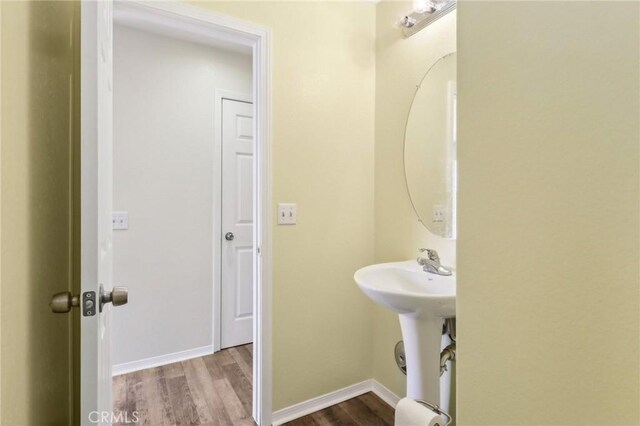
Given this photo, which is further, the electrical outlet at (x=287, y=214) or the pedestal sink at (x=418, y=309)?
the electrical outlet at (x=287, y=214)

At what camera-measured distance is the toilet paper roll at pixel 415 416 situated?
35.3 inches

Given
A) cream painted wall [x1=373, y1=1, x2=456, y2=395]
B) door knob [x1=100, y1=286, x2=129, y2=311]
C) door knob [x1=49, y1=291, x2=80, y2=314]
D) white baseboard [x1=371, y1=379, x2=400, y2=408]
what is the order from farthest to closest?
white baseboard [x1=371, y1=379, x2=400, y2=408], cream painted wall [x1=373, y1=1, x2=456, y2=395], door knob [x1=100, y1=286, x2=129, y2=311], door knob [x1=49, y1=291, x2=80, y2=314]

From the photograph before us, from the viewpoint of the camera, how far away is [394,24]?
177 cm

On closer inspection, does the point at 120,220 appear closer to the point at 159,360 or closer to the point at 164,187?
the point at 164,187

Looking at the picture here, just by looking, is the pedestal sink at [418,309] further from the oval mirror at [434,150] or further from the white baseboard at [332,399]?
the white baseboard at [332,399]

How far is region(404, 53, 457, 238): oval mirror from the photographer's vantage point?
153 cm

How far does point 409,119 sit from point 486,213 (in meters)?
1.28

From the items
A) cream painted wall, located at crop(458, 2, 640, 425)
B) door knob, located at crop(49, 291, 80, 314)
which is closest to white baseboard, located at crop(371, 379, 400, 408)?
cream painted wall, located at crop(458, 2, 640, 425)

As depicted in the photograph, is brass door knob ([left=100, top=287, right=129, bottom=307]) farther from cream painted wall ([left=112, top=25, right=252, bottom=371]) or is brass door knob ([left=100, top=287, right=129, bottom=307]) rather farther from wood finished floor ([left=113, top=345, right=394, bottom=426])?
cream painted wall ([left=112, top=25, right=252, bottom=371])

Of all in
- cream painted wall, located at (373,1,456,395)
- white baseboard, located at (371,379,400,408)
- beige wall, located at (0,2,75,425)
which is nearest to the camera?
beige wall, located at (0,2,75,425)

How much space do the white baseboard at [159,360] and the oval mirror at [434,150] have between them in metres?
1.93

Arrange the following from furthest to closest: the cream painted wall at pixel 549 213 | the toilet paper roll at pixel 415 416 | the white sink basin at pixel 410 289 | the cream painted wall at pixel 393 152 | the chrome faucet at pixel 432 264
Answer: the cream painted wall at pixel 393 152, the chrome faucet at pixel 432 264, the white sink basin at pixel 410 289, the toilet paper roll at pixel 415 416, the cream painted wall at pixel 549 213

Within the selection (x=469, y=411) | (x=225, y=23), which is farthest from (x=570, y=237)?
(x=225, y=23)

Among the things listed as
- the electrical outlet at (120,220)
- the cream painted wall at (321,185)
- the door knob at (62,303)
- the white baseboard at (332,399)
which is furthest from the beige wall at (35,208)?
the electrical outlet at (120,220)
